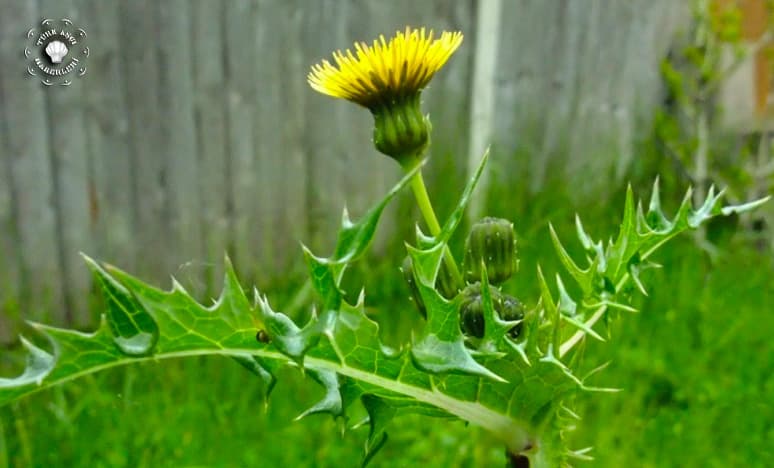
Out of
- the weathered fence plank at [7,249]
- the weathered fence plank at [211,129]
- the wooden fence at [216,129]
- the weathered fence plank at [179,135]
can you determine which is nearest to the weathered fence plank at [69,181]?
the wooden fence at [216,129]

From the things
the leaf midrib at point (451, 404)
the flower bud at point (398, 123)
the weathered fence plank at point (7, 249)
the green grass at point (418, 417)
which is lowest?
the green grass at point (418, 417)

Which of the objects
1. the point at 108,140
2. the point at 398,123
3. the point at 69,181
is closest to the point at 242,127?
the point at 108,140

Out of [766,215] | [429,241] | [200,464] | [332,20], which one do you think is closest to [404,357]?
[429,241]

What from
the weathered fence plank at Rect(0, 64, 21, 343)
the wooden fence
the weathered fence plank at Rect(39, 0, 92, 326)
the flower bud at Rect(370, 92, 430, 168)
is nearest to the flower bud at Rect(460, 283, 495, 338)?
the flower bud at Rect(370, 92, 430, 168)

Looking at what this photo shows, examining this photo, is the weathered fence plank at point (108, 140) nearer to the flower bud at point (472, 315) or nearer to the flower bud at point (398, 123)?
the flower bud at point (398, 123)

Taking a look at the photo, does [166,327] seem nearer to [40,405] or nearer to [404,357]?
Result: [404,357]

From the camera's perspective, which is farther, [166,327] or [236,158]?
[236,158]
